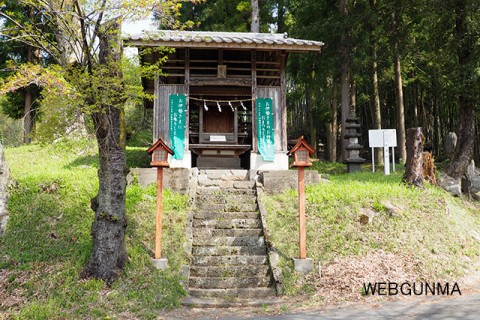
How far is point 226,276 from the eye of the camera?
6.77 metres

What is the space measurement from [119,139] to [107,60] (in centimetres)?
134

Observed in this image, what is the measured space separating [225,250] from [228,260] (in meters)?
0.30

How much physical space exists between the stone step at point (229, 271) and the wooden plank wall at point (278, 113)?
19.5 ft

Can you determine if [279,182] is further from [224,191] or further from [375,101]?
[375,101]

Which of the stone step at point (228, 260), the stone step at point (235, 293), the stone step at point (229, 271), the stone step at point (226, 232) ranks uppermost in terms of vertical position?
the stone step at point (226, 232)

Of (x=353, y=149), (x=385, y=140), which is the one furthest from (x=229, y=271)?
(x=353, y=149)

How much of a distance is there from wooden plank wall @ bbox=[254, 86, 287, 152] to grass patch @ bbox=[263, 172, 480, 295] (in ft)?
9.07

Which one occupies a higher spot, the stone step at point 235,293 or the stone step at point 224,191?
the stone step at point 224,191

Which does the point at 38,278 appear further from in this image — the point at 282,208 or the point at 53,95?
the point at 282,208

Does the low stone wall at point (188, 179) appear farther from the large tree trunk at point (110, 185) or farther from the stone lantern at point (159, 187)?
the large tree trunk at point (110, 185)

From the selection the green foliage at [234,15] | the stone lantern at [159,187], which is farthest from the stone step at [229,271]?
the green foliage at [234,15]

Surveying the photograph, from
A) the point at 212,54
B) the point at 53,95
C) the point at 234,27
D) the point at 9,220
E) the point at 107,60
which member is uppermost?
the point at 234,27

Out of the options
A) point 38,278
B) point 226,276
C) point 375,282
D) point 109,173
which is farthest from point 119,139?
point 375,282

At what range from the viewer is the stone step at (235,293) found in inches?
248
